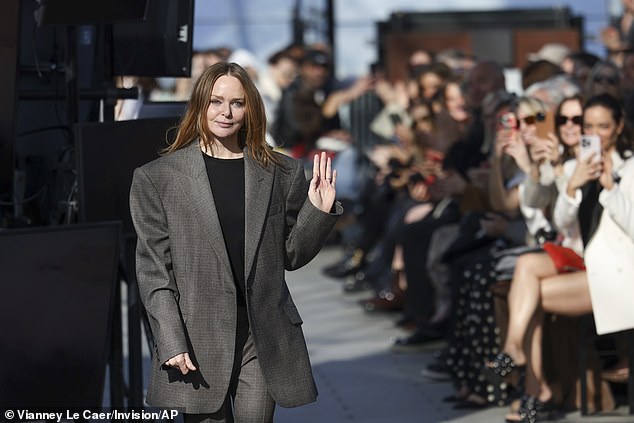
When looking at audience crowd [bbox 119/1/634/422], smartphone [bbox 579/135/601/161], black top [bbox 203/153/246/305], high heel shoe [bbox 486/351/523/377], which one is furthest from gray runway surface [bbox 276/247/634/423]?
black top [bbox 203/153/246/305]

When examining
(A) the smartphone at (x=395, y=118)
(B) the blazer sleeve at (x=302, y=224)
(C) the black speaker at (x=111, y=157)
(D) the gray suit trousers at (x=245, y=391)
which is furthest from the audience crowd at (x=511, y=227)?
(D) the gray suit trousers at (x=245, y=391)

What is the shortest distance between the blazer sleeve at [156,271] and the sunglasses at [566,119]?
12.4ft

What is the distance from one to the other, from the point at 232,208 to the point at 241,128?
33 cm

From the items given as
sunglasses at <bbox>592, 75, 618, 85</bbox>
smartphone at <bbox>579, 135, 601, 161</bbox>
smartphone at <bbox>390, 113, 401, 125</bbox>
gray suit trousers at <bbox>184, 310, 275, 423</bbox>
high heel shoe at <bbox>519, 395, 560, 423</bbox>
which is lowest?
high heel shoe at <bbox>519, 395, 560, 423</bbox>

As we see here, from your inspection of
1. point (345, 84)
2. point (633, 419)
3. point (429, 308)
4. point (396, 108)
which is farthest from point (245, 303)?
point (345, 84)

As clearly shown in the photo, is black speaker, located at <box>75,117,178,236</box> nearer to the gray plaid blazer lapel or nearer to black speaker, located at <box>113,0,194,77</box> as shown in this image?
black speaker, located at <box>113,0,194,77</box>

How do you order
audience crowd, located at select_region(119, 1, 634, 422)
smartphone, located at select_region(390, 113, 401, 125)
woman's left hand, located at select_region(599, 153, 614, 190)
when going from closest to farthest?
woman's left hand, located at select_region(599, 153, 614, 190), audience crowd, located at select_region(119, 1, 634, 422), smartphone, located at select_region(390, 113, 401, 125)

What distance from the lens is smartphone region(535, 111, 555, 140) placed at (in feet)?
31.1

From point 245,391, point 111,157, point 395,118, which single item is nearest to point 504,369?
point 111,157

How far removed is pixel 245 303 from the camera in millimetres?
5914

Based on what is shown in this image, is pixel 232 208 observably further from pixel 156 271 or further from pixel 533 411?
pixel 533 411

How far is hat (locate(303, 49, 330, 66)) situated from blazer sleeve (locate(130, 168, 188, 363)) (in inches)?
452

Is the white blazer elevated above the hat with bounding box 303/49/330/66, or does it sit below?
below

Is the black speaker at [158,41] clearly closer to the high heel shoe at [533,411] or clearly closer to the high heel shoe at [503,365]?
the high heel shoe at [503,365]
